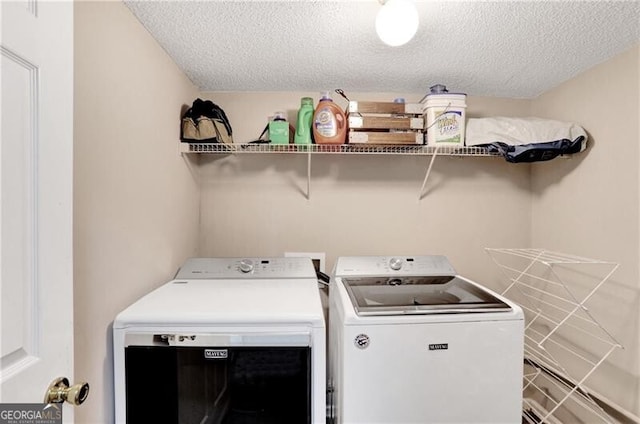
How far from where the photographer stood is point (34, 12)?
0.70m

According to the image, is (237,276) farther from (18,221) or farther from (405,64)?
(405,64)

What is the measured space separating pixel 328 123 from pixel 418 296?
1.10 m

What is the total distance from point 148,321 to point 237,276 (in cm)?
66

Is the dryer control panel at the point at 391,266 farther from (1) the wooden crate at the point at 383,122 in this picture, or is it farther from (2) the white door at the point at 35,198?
(2) the white door at the point at 35,198

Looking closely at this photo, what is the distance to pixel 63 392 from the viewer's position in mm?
756

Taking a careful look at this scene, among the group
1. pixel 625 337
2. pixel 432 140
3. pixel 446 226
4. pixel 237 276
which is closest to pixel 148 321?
pixel 237 276

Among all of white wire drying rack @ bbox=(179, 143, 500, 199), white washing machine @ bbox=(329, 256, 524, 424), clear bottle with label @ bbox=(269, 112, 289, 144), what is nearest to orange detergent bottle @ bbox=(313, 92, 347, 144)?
white wire drying rack @ bbox=(179, 143, 500, 199)

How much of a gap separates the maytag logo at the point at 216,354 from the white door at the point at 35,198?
1.46 feet

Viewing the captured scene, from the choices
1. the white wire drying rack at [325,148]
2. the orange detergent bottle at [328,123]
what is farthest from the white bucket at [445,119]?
the orange detergent bottle at [328,123]

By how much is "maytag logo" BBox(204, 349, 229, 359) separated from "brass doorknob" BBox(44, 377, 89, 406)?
17.5 inches

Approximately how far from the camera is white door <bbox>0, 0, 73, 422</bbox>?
64cm

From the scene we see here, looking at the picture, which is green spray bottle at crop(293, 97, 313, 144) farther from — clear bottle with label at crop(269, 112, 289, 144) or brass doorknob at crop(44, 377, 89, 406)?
brass doorknob at crop(44, 377, 89, 406)

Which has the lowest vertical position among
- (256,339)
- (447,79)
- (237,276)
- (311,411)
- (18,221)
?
(311,411)

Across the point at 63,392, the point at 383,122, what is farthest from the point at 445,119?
the point at 63,392
